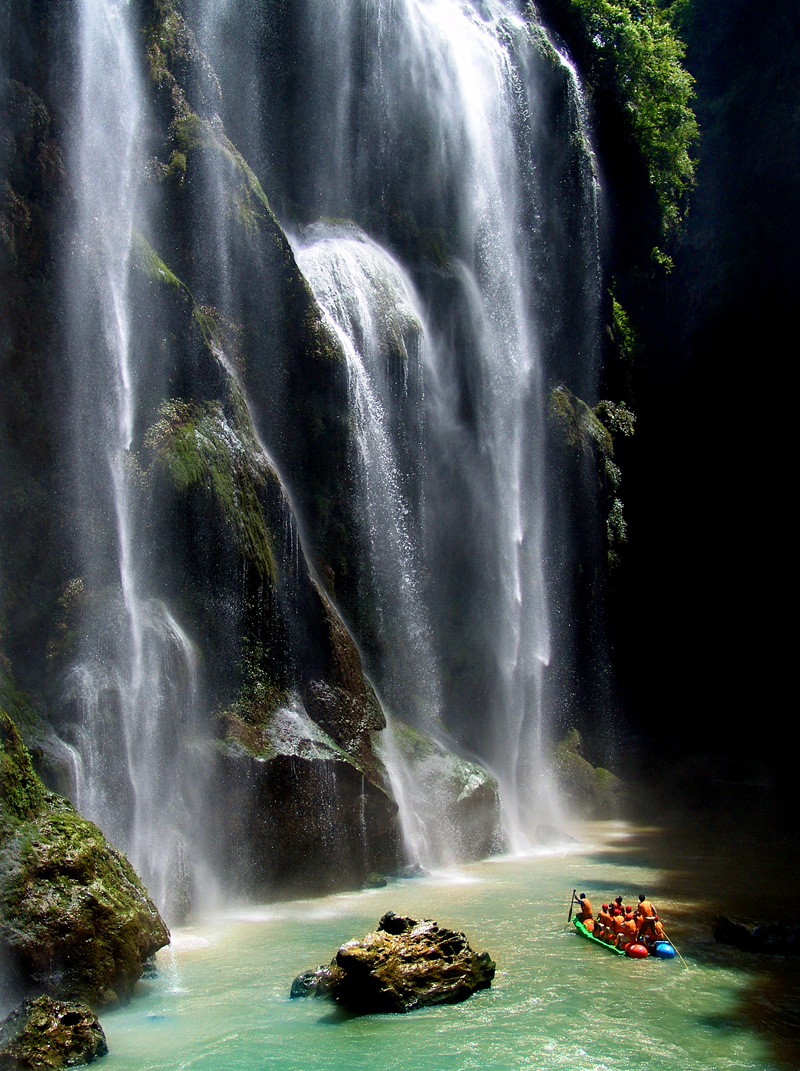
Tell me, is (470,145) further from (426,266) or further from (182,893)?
(182,893)

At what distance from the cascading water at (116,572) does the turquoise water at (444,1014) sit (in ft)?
4.63

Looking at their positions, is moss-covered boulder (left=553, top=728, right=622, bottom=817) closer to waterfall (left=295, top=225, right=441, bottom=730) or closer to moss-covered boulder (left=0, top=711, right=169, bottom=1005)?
waterfall (left=295, top=225, right=441, bottom=730)

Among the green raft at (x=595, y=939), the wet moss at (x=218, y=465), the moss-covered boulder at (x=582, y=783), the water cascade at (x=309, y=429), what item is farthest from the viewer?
the moss-covered boulder at (x=582, y=783)

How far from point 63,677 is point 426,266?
1279cm

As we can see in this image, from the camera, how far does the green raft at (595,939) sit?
9.97 meters

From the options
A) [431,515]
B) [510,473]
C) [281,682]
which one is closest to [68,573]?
[281,682]

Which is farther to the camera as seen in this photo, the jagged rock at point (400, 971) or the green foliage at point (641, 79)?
the green foliage at point (641, 79)

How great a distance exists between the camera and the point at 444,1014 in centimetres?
808

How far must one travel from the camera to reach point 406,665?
16.8m

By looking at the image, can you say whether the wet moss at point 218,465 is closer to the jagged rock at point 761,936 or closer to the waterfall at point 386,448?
the waterfall at point 386,448

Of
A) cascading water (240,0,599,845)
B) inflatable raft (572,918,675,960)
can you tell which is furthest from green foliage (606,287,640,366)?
inflatable raft (572,918,675,960)

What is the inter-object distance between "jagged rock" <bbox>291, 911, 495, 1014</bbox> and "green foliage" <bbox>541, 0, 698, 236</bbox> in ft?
76.6

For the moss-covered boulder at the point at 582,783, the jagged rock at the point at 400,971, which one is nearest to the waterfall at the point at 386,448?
the moss-covered boulder at the point at 582,783

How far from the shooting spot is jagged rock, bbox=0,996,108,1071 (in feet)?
21.6
